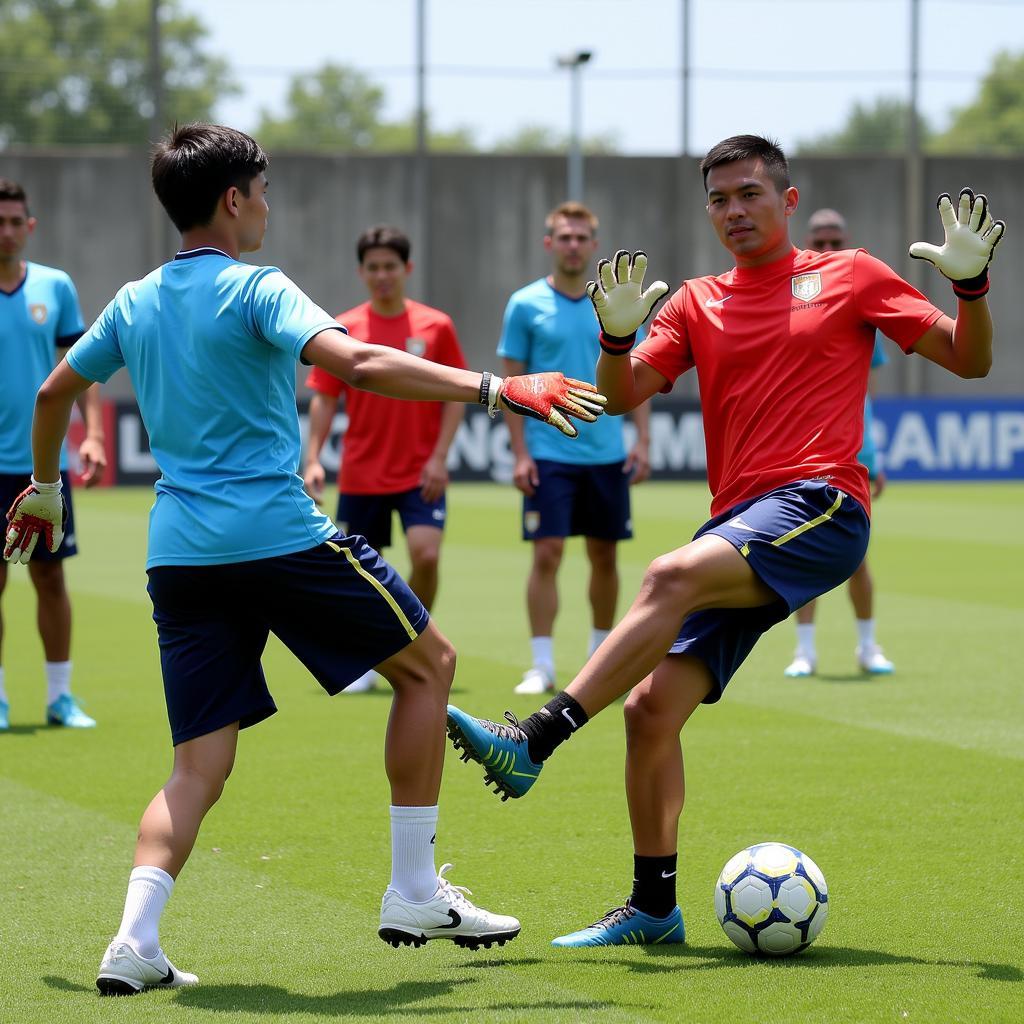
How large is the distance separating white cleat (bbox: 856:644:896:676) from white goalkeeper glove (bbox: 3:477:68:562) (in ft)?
19.7

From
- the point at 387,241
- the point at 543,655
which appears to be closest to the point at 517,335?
the point at 387,241

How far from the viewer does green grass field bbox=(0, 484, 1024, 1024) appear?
4.25 m

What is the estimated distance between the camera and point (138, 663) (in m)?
10.4

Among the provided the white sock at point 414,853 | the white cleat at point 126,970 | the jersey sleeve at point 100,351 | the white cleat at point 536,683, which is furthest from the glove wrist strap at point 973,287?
the white cleat at point 536,683

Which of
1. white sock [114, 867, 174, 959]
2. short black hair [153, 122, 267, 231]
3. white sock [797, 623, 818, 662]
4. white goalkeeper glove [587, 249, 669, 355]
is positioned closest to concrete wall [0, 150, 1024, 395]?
white sock [797, 623, 818, 662]

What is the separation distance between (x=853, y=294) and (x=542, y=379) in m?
1.30

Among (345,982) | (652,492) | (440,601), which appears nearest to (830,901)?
(345,982)

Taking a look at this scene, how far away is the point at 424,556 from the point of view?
31.1 ft

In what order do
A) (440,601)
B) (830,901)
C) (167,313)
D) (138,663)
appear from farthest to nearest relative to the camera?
(440,601)
(138,663)
(830,901)
(167,313)

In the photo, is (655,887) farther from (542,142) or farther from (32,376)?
(542,142)

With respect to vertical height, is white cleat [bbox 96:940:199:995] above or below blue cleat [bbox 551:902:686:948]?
above

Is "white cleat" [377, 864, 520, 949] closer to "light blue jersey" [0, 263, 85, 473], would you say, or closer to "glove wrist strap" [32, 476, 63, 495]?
"glove wrist strap" [32, 476, 63, 495]

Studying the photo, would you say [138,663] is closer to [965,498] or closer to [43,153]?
[965,498]

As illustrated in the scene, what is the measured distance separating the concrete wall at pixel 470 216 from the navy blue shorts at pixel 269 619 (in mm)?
30000
